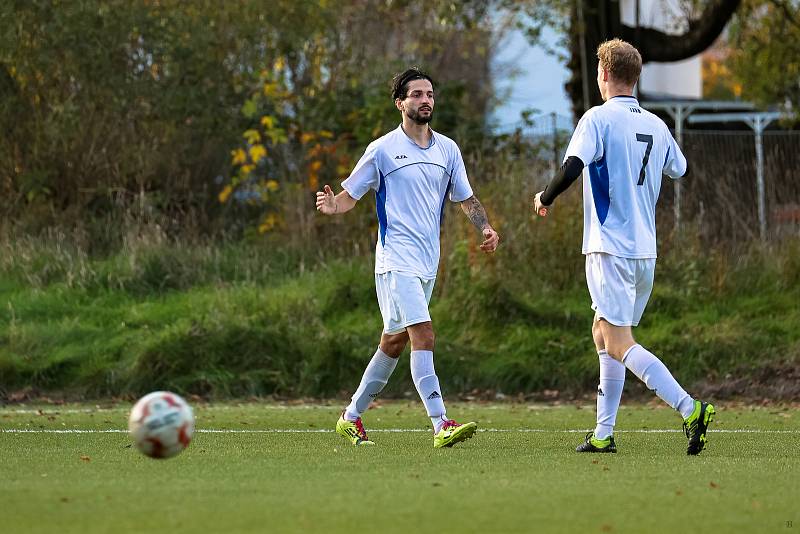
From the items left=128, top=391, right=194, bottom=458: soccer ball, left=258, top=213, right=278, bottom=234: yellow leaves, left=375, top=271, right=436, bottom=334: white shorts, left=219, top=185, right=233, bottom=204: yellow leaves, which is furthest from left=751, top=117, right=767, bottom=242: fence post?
left=128, top=391, right=194, bottom=458: soccer ball

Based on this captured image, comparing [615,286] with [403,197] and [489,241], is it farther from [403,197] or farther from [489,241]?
[403,197]

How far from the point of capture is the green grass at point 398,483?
19.4ft

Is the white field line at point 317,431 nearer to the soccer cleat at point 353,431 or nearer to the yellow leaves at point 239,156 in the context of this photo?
the soccer cleat at point 353,431

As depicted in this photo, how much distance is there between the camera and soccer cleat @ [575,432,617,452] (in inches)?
348

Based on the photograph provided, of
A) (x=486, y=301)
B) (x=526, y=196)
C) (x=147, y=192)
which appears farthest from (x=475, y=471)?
(x=147, y=192)

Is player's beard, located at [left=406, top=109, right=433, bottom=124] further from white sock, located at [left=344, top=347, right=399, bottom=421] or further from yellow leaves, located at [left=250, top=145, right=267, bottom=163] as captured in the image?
yellow leaves, located at [left=250, top=145, right=267, bottom=163]

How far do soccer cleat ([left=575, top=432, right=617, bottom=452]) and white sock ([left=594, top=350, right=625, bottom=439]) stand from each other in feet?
0.10

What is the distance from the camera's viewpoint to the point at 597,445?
29.1 feet

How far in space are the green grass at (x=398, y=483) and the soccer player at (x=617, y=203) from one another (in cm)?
59

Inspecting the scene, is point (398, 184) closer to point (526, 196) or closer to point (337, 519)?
point (337, 519)

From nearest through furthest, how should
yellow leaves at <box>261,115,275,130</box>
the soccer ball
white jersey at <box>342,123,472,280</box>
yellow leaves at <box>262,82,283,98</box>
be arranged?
1. the soccer ball
2. white jersey at <box>342,123,472,280</box>
3. yellow leaves at <box>261,115,275,130</box>
4. yellow leaves at <box>262,82,283,98</box>

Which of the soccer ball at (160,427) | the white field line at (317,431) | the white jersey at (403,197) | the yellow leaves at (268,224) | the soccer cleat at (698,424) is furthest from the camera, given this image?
the yellow leaves at (268,224)

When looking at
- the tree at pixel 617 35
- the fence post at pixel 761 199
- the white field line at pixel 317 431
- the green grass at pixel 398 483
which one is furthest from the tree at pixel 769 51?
the green grass at pixel 398 483

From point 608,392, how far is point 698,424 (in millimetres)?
698
